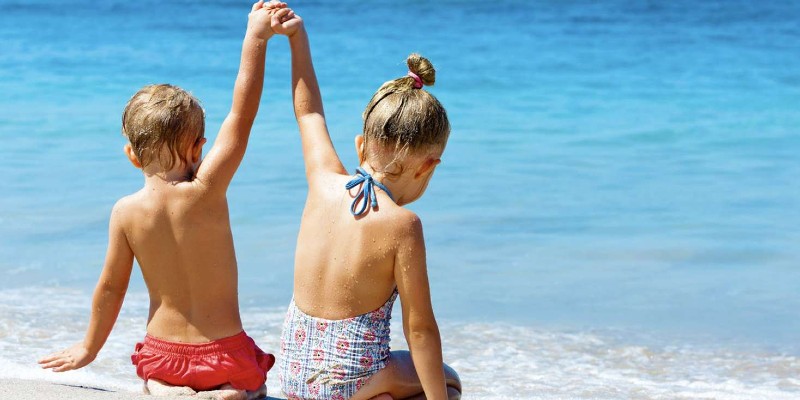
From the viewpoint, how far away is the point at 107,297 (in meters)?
2.70

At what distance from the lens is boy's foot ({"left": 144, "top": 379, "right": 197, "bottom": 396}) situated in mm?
2672

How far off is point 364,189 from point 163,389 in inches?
31.0

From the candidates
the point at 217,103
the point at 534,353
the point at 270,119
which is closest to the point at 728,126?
the point at 270,119

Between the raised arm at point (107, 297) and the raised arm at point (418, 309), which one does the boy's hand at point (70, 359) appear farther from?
the raised arm at point (418, 309)

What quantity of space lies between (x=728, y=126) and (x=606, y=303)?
5.52m

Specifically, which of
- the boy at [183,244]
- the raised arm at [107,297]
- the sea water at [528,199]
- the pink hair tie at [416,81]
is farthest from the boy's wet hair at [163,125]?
the sea water at [528,199]

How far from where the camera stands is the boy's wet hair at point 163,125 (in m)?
2.60

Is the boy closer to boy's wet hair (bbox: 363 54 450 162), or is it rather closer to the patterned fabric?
the patterned fabric

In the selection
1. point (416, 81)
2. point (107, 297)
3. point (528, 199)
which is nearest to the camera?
point (416, 81)

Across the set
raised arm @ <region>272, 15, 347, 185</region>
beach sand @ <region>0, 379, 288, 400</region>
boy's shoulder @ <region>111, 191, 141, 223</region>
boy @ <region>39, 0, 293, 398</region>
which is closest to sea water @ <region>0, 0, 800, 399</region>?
beach sand @ <region>0, 379, 288, 400</region>

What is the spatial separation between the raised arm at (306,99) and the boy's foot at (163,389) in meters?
0.61

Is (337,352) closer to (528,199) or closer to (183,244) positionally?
(183,244)

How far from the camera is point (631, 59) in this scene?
14.1 metres

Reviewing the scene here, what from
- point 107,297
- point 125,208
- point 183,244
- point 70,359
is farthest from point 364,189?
point 70,359
